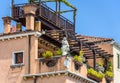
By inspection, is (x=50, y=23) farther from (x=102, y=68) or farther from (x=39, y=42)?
(x=102, y=68)

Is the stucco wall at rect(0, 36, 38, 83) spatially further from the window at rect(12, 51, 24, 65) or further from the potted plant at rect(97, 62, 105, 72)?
the potted plant at rect(97, 62, 105, 72)

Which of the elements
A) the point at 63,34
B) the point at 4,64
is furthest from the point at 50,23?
the point at 4,64

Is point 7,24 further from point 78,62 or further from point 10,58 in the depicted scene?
point 78,62

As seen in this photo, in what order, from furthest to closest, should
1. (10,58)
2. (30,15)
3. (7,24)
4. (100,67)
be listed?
(100,67) < (7,24) < (10,58) < (30,15)

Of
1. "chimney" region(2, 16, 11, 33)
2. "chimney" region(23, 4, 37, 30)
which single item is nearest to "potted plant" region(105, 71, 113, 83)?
"chimney" region(23, 4, 37, 30)

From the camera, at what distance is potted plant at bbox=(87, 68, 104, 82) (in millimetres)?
44094

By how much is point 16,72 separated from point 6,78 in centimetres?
93

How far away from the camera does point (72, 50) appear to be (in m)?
45.4

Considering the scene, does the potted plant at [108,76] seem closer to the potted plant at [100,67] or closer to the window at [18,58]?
the potted plant at [100,67]

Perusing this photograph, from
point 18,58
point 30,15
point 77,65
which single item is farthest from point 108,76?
point 30,15

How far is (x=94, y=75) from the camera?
4478cm

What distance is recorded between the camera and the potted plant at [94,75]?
145ft

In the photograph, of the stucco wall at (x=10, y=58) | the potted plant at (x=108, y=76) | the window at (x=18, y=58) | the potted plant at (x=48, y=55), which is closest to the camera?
the potted plant at (x=48, y=55)

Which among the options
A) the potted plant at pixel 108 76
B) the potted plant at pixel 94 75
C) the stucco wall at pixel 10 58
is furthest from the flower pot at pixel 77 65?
the potted plant at pixel 108 76
